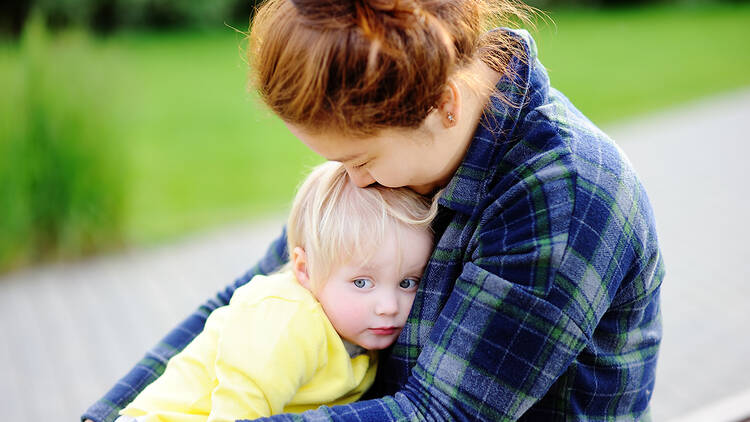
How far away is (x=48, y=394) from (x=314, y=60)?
10.8 ft

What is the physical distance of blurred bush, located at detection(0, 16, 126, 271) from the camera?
5.21m

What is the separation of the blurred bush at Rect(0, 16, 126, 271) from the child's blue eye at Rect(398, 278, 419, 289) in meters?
4.10

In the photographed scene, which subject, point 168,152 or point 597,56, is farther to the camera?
point 597,56

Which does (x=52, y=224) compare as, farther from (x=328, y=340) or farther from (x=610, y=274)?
(x=610, y=274)

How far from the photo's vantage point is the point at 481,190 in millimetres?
1629

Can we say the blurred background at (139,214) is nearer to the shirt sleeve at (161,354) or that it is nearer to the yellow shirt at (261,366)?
the shirt sleeve at (161,354)

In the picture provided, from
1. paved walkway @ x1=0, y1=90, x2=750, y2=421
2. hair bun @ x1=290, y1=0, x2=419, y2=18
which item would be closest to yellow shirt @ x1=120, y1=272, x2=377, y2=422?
hair bun @ x1=290, y1=0, x2=419, y2=18

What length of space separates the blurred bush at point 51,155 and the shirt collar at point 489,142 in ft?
14.1

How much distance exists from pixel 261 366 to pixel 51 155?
13.7 feet

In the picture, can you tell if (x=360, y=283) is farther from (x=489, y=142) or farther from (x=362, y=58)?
(x=362, y=58)

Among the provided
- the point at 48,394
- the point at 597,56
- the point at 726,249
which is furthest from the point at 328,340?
the point at 597,56

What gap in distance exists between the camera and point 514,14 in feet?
5.70

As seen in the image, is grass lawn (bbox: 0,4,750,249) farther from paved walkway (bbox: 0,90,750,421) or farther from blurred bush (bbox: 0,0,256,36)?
paved walkway (bbox: 0,90,750,421)

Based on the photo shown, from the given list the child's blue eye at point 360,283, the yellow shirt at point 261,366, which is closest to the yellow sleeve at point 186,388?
the yellow shirt at point 261,366
